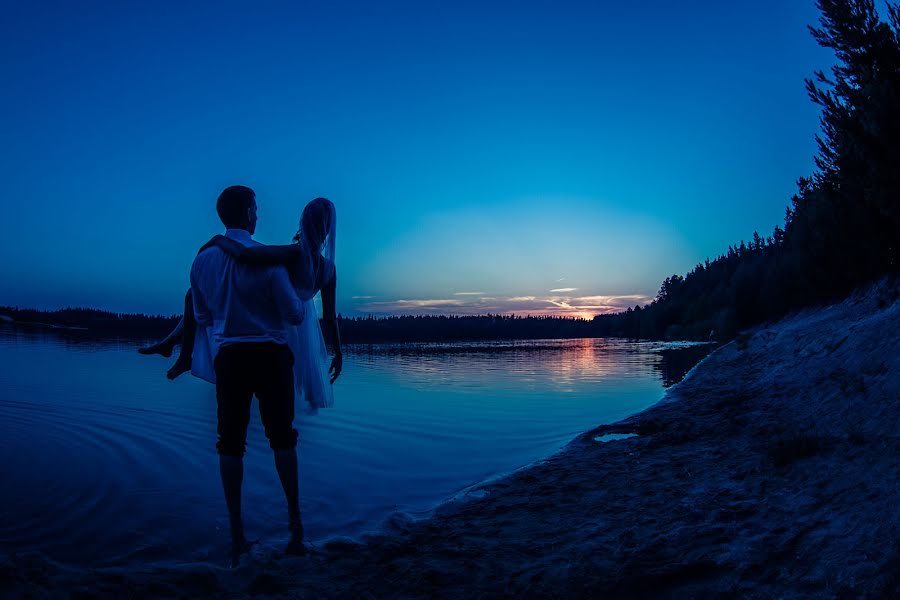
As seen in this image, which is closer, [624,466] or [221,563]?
[221,563]

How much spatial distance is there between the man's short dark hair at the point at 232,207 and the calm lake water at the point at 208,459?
250 cm

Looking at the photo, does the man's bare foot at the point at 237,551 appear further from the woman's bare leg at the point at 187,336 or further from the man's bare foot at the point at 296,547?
the woman's bare leg at the point at 187,336

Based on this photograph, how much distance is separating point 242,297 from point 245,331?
0.79ft

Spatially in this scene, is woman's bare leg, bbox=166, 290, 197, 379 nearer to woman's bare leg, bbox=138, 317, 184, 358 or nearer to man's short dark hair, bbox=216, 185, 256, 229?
woman's bare leg, bbox=138, 317, 184, 358

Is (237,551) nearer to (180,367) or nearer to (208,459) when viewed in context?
(180,367)

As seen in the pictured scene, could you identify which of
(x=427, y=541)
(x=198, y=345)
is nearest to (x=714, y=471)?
(x=427, y=541)

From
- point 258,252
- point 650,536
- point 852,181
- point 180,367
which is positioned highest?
point 852,181

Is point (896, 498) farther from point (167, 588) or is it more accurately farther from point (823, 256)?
point (823, 256)

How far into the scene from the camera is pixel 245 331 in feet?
12.3

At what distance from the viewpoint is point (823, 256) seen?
19.7 m

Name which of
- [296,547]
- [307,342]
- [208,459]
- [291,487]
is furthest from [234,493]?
[208,459]

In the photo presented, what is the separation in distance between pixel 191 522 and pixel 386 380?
634 inches

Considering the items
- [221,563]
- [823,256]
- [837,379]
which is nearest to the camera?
[221,563]

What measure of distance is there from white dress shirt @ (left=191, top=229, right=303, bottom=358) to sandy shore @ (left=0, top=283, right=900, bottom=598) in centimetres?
156
